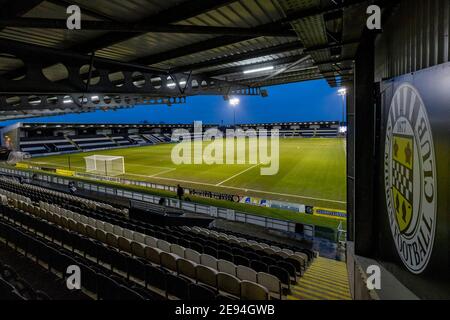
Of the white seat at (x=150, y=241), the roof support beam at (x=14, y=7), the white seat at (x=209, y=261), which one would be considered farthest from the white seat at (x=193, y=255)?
the roof support beam at (x=14, y=7)

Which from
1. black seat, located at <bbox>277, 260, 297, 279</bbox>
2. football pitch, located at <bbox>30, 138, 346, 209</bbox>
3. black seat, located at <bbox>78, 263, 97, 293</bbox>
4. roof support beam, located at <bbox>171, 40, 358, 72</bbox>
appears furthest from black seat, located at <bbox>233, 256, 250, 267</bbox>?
football pitch, located at <bbox>30, 138, 346, 209</bbox>

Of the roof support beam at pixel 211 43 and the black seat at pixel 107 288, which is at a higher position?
the roof support beam at pixel 211 43

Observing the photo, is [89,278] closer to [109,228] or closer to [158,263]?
[158,263]

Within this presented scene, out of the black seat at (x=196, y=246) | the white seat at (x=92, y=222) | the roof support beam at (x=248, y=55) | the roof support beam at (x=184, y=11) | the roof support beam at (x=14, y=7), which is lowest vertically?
the black seat at (x=196, y=246)

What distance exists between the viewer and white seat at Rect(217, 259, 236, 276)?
532cm

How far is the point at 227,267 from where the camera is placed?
5402mm

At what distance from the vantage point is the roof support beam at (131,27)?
140 inches

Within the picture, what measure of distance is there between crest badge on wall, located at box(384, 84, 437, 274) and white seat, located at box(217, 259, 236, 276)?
9.82 feet

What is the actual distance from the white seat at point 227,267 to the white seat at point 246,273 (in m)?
0.10

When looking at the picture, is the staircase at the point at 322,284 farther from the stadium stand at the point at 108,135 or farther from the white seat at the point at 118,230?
the stadium stand at the point at 108,135
